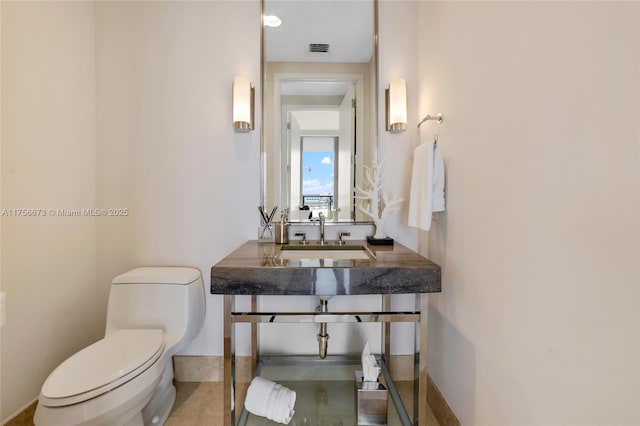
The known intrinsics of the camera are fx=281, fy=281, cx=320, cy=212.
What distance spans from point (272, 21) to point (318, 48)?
1.02 feet

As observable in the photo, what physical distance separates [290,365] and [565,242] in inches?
60.4

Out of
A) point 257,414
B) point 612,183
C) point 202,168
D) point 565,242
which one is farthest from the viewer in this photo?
point 202,168

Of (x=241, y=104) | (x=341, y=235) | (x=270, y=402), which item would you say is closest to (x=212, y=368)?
(x=270, y=402)

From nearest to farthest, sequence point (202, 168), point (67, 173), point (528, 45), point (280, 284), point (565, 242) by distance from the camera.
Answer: point (565, 242), point (528, 45), point (280, 284), point (67, 173), point (202, 168)

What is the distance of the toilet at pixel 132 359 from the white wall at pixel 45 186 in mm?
295

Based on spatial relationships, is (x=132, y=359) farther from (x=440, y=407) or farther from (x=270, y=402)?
(x=440, y=407)

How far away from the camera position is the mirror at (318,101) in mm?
1683

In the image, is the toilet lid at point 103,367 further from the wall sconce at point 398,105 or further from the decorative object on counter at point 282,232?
the wall sconce at point 398,105

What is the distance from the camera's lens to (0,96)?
1196 millimetres

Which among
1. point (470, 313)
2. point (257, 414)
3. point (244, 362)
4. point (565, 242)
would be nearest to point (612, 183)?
point (565, 242)

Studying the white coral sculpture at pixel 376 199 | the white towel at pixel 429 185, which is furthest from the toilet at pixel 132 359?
the white towel at pixel 429 185

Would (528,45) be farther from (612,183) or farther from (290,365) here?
(290,365)

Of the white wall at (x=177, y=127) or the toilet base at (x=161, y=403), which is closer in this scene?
the toilet base at (x=161, y=403)

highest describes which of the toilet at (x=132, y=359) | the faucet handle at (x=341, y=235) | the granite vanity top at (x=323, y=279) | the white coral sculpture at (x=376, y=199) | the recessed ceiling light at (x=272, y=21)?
the recessed ceiling light at (x=272, y=21)
